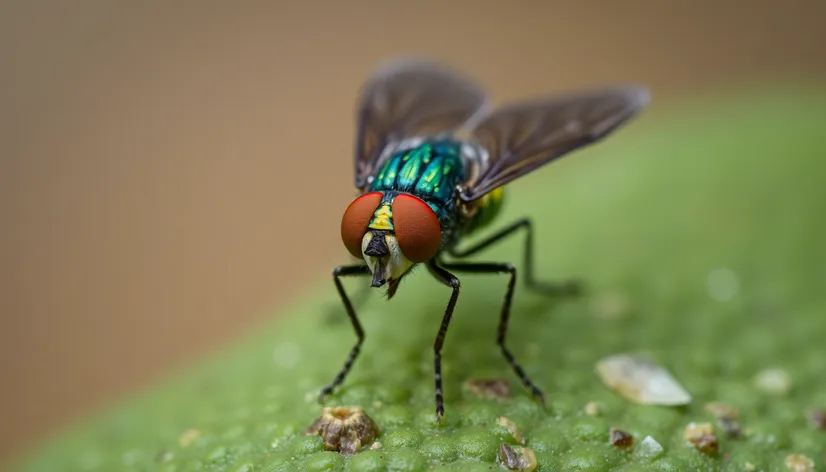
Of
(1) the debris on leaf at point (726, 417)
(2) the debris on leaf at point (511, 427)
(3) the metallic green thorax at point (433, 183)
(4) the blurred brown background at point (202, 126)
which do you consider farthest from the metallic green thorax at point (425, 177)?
(4) the blurred brown background at point (202, 126)

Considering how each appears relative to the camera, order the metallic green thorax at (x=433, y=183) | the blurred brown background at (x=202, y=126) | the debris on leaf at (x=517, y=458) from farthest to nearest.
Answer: the blurred brown background at (x=202, y=126) < the metallic green thorax at (x=433, y=183) < the debris on leaf at (x=517, y=458)

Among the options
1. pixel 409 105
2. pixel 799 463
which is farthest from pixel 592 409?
pixel 409 105

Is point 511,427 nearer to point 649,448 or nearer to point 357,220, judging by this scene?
point 649,448

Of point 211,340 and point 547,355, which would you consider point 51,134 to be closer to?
point 211,340

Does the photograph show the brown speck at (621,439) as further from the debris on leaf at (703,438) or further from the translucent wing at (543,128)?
the translucent wing at (543,128)

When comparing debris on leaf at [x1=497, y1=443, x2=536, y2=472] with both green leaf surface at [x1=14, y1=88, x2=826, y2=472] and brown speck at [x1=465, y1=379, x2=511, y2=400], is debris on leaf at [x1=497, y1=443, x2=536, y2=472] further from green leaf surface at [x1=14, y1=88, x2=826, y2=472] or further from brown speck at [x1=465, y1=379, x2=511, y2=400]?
brown speck at [x1=465, y1=379, x2=511, y2=400]

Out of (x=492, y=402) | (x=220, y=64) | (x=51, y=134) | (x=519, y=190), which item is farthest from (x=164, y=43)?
(x=492, y=402)
